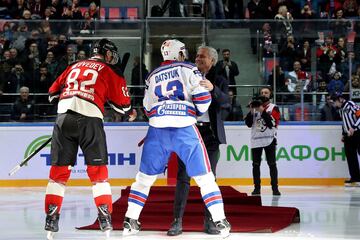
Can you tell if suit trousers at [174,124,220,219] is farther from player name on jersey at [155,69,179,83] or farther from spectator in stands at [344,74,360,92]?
spectator in stands at [344,74,360,92]

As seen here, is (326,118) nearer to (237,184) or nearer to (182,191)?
(237,184)

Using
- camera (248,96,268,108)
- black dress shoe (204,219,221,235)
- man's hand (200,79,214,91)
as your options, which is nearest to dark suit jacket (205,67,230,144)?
man's hand (200,79,214,91)

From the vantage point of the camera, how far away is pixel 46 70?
43.7 feet

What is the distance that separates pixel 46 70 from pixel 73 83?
6514 mm

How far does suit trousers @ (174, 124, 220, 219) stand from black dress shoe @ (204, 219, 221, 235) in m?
0.04

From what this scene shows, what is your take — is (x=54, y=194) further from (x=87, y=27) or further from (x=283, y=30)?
(x=283, y=30)

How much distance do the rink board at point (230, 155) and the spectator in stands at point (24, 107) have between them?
0.90 ft

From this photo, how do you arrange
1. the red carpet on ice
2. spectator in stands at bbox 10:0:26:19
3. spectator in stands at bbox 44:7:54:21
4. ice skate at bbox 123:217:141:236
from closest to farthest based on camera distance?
ice skate at bbox 123:217:141:236
the red carpet on ice
spectator in stands at bbox 44:7:54:21
spectator in stands at bbox 10:0:26:19

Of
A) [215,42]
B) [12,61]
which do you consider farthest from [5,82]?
[215,42]

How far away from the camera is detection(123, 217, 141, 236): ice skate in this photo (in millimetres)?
7086

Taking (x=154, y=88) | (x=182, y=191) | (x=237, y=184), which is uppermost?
(x=154, y=88)

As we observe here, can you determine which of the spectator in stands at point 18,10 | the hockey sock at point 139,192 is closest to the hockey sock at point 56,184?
the hockey sock at point 139,192

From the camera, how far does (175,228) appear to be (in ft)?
23.6

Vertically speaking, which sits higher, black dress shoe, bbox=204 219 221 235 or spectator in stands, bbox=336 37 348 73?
spectator in stands, bbox=336 37 348 73
